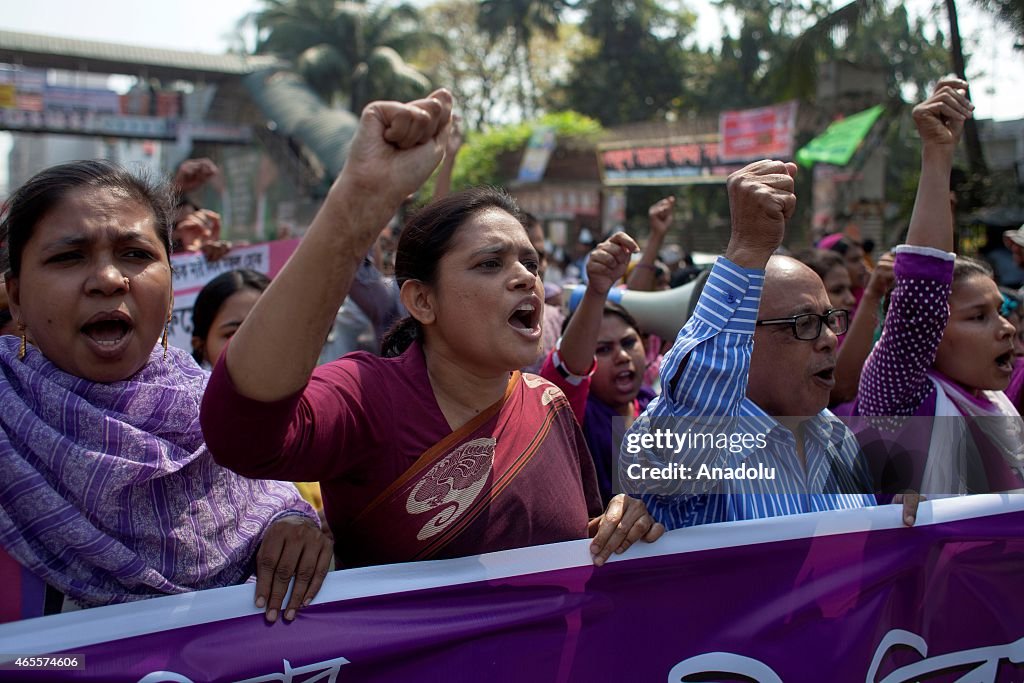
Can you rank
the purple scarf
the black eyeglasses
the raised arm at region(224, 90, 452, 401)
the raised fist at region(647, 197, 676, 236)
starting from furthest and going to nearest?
the raised fist at region(647, 197, 676, 236)
the black eyeglasses
the purple scarf
the raised arm at region(224, 90, 452, 401)

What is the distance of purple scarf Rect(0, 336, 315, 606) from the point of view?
146cm

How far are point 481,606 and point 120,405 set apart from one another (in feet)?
2.54

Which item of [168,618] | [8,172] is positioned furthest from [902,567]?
[8,172]

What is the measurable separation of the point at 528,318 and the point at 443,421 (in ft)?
0.97

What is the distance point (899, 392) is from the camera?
229 cm

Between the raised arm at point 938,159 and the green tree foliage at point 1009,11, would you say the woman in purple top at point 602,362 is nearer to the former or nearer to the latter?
the raised arm at point 938,159

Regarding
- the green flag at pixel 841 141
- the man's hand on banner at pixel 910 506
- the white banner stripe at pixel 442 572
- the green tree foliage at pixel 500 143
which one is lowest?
the white banner stripe at pixel 442 572

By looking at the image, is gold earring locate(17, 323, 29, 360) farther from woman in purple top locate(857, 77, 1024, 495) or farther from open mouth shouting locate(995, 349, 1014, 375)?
open mouth shouting locate(995, 349, 1014, 375)

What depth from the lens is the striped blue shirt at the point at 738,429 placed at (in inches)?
68.1

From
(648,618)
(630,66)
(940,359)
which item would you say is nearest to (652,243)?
(940,359)

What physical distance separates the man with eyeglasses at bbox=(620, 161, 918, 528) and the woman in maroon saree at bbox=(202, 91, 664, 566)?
161 mm

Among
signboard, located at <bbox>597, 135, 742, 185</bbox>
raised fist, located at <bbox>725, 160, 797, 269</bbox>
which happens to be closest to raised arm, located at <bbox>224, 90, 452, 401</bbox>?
raised fist, located at <bbox>725, 160, 797, 269</bbox>

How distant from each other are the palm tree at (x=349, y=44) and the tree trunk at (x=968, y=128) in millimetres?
19823

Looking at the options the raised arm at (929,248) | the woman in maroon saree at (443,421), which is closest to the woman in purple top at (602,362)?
the woman in maroon saree at (443,421)
